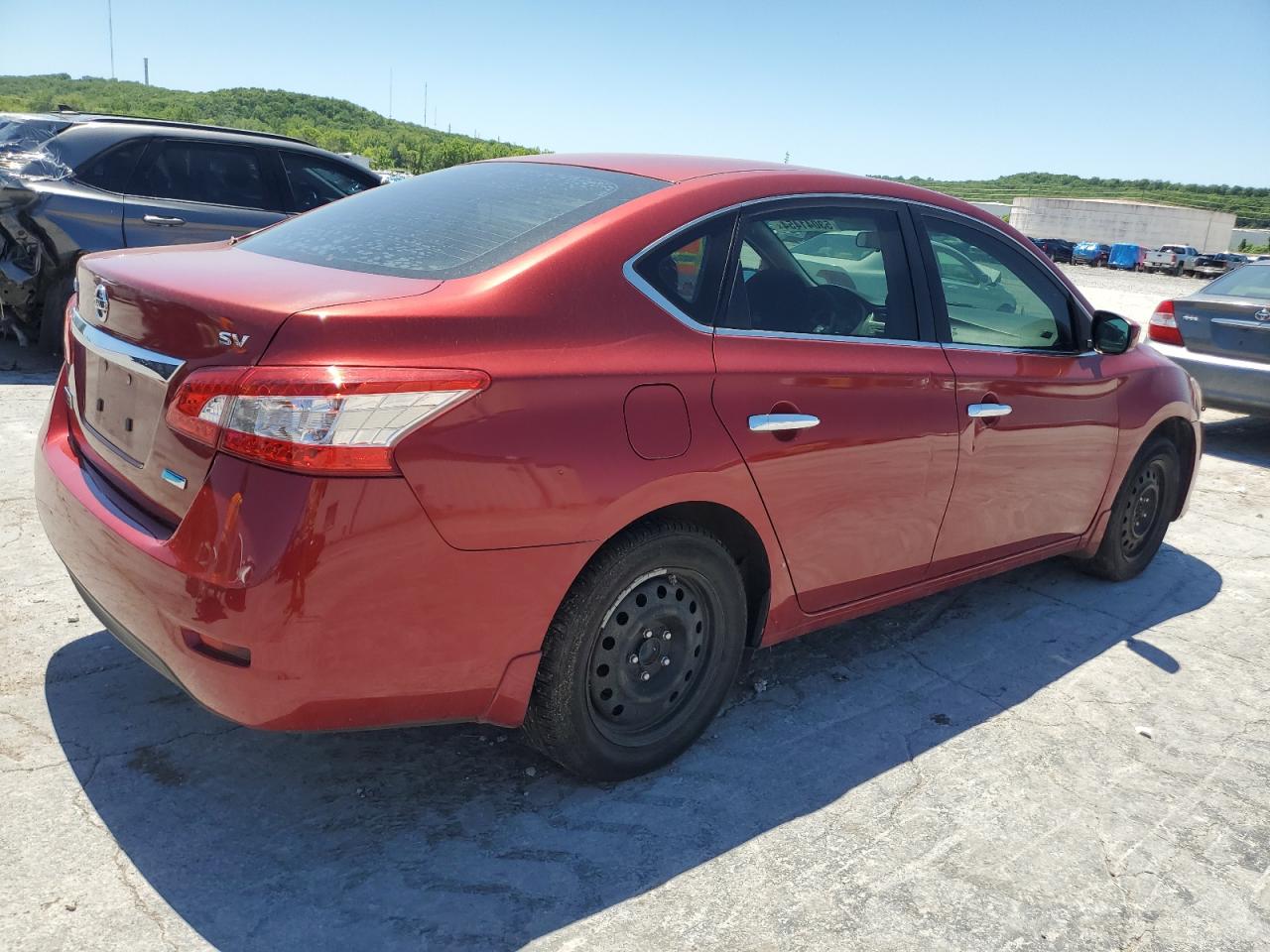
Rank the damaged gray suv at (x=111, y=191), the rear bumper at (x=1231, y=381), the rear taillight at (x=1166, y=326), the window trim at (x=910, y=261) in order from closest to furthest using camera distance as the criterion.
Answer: the window trim at (x=910, y=261)
the damaged gray suv at (x=111, y=191)
the rear bumper at (x=1231, y=381)
the rear taillight at (x=1166, y=326)

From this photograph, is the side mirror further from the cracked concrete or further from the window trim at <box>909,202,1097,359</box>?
the cracked concrete

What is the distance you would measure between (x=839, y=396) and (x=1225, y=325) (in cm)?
624

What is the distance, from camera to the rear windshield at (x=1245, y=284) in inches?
311

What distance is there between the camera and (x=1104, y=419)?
4160mm

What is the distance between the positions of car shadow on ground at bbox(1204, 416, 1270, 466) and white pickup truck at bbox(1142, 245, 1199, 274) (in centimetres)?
A: 4949

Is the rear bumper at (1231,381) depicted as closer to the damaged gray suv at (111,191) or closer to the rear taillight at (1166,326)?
the rear taillight at (1166,326)

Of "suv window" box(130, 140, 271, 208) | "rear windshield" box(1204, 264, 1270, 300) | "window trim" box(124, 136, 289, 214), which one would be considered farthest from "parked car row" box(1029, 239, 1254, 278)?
"suv window" box(130, 140, 271, 208)

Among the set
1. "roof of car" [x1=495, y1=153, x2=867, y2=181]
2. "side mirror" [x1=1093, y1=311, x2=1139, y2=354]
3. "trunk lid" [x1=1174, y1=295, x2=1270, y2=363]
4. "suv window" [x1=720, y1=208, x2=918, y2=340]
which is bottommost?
"trunk lid" [x1=1174, y1=295, x2=1270, y2=363]

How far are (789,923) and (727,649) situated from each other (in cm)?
83

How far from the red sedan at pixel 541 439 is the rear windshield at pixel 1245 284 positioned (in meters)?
5.37

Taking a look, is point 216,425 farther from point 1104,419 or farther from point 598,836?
point 1104,419

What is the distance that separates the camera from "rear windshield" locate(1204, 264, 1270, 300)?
7.89 m

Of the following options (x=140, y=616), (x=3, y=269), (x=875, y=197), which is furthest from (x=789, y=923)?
(x=3, y=269)

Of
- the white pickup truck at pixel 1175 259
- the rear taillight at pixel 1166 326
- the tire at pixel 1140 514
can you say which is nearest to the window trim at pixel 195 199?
the tire at pixel 1140 514
